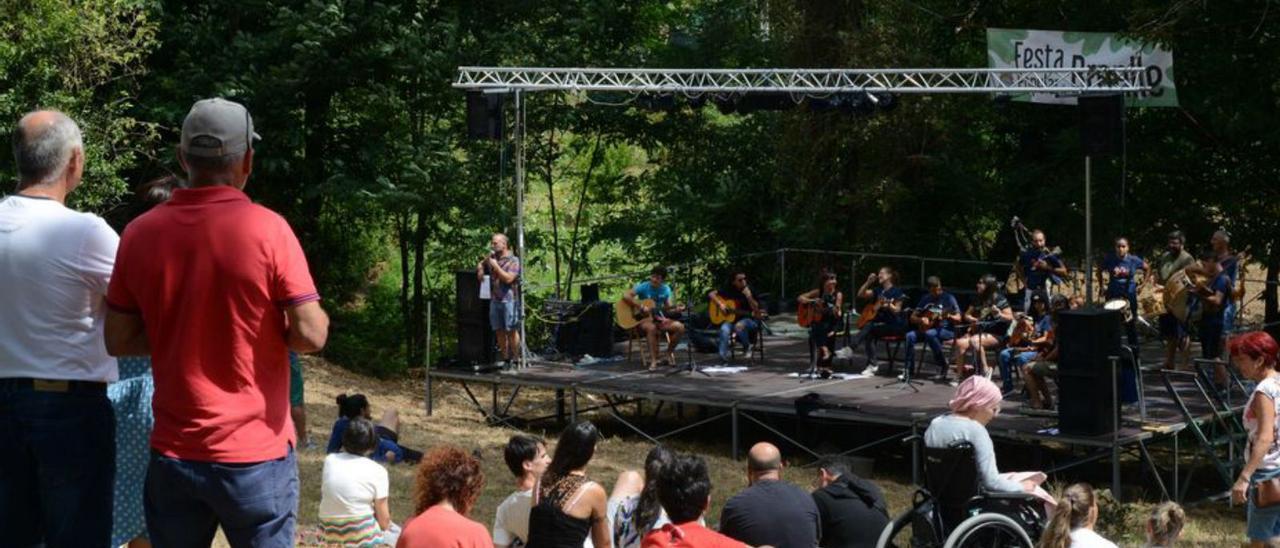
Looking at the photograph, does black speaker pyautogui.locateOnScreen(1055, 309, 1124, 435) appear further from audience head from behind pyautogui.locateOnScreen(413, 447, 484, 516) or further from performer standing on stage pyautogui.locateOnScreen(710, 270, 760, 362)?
audience head from behind pyautogui.locateOnScreen(413, 447, 484, 516)

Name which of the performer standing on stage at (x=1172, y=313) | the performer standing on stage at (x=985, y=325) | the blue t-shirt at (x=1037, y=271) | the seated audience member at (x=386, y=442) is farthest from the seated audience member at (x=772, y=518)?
the blue t-shirt at (x=1037, y=271)

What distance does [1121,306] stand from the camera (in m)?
12.4

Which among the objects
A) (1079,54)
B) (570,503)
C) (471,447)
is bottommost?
(471,447)

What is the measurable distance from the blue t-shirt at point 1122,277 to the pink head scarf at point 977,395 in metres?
7.90

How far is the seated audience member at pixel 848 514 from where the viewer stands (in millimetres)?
6402

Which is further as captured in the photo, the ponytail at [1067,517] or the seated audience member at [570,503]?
the ponytail at [1067,517]

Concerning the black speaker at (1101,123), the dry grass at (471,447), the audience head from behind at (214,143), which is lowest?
the dry grass at (471,447)

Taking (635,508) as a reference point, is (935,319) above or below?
above

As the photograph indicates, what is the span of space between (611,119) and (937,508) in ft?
45.5

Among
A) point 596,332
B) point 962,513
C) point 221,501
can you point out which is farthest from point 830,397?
point 221,501

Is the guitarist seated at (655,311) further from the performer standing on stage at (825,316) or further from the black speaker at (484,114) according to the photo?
the black speaker at (484,114)

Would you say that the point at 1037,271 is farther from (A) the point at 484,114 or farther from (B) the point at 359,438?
(B) the point at 359,438

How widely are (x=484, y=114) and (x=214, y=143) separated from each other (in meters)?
12.0

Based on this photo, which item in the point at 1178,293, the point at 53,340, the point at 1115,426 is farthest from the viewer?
the point at 1178,293
